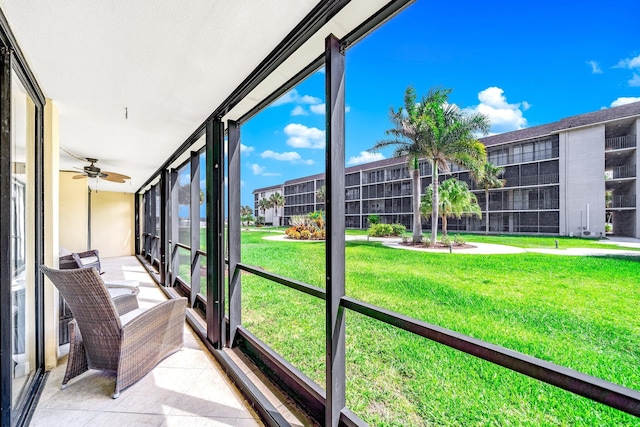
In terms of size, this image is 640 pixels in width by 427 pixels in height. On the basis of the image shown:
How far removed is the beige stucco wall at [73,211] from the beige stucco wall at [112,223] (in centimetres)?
240

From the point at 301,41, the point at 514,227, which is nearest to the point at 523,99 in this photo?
the point at 514,227

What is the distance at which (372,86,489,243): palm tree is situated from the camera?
3020 millimetres

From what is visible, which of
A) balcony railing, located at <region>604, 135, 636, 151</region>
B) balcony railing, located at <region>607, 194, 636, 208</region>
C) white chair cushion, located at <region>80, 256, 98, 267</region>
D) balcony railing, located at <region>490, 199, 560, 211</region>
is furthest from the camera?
white chair cushion, located at <region>80, 256, 98, 267</region>

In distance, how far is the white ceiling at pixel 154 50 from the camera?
4.25 ft

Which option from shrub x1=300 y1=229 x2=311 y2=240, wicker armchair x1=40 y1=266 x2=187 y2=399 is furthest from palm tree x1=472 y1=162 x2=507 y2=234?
wicker armchair x1=40 y1=266 x2=187 y2=399

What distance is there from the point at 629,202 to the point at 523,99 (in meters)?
1.15

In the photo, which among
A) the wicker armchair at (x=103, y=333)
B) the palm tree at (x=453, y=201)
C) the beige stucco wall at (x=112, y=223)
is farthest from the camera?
the beige stucco wall at (x=112, y=223)

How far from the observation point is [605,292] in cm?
396

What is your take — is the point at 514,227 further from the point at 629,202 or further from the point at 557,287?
the point at 557,287

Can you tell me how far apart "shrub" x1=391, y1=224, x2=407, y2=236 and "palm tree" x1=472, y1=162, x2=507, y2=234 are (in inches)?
43.5

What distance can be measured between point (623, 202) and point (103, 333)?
10.3 feet

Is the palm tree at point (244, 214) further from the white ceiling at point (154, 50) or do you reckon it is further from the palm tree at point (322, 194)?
the palm tree at point (322, 194)

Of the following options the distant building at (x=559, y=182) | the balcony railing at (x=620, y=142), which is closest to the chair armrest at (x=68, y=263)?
the distant building at (x=559, y=182)

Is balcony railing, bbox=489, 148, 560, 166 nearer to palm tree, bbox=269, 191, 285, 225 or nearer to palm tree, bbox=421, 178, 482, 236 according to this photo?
palm tree, bbox=421, 178, 482, 236
